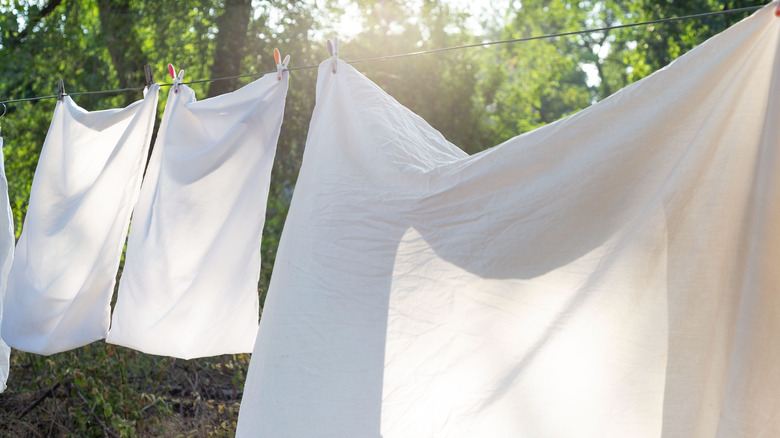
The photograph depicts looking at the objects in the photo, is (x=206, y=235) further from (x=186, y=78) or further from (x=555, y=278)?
(x=186, y=78)

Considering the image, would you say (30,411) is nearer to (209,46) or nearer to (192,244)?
(192,244)

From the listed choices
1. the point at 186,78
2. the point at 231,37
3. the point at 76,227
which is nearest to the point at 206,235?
the point at 76,227

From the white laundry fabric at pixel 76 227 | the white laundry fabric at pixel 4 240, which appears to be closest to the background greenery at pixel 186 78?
the white laundry fabric at pixel 4 240

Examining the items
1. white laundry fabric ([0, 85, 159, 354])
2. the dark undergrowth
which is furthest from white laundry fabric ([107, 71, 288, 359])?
the dark undergrowth

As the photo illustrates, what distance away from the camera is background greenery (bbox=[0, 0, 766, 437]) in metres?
3.77

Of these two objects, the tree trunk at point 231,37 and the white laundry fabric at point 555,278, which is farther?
the tree trunk at point 231,37

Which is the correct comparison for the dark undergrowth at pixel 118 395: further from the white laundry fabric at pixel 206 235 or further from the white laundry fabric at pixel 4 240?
the white laundry fabric at pixel 206 235

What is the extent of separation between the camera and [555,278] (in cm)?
154

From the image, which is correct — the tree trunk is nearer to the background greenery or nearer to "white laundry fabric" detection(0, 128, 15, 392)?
the background greenery

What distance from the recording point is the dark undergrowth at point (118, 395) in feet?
11.8

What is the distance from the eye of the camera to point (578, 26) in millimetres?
12516

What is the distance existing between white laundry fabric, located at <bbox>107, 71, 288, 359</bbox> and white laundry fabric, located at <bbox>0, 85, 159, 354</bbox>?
0.45ft

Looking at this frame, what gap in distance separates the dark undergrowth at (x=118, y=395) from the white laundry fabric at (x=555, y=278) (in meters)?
1.93

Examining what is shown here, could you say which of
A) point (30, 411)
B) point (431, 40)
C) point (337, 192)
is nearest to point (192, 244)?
point (337, 192)
